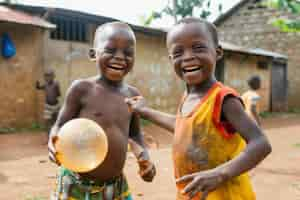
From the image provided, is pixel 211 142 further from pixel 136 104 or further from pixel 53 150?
pixel 53 150

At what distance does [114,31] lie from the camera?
2188 millimetres

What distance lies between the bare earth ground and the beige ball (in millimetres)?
2245

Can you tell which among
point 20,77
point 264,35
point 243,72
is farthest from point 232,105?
point 264,35

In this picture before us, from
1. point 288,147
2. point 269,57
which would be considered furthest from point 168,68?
point 269,57

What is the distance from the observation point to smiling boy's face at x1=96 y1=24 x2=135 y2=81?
2160mm

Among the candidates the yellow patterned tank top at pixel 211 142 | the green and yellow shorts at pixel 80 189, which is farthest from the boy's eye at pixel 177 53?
the green and yellow shorts at pixel 80 189

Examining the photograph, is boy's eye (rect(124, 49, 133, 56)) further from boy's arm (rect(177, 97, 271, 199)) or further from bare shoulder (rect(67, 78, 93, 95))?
boy's arm (rect(177, 97, 271, 199))

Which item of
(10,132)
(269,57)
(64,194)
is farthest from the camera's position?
(269,57)

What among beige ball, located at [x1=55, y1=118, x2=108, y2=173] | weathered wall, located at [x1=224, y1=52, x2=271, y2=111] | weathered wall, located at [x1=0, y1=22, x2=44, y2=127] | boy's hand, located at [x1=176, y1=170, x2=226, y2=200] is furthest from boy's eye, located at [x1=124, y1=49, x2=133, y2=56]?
weathered wall, located at [x1=224, y1=52, x2=271, y2=111]

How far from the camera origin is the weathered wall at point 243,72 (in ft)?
48.4

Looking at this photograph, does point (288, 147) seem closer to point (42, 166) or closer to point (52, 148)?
point (42, 166)

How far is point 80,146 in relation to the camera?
1.90 meters

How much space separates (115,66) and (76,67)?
7684 millimetres

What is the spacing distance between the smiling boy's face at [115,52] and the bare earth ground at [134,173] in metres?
2.22
